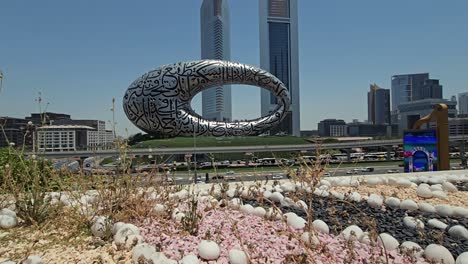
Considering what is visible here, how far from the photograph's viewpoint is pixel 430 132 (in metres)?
12.9

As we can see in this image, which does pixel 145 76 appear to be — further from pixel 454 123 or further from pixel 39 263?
pixel 454 123

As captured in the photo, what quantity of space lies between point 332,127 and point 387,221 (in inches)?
4362

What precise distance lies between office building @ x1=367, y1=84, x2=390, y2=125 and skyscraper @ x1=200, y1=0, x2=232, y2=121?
216 ft

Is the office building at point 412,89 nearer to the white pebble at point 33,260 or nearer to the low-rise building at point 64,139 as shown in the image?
the low-rise building at point 64,139

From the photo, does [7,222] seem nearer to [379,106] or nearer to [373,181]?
[373,181]

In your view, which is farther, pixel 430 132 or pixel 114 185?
pixel 430 132

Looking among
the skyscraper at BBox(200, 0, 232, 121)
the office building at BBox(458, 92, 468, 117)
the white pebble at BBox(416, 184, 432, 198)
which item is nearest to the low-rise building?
the white pebble at BBox(416, 184, 432, 198)

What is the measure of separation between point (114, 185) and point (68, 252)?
88 cm

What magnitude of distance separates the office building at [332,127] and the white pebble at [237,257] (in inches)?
4299

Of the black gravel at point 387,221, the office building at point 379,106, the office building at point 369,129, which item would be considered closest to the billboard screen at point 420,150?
the black gravel at point 387,221

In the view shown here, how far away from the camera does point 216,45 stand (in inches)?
3922

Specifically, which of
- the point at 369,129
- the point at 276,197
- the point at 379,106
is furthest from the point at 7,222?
the point at 379,106

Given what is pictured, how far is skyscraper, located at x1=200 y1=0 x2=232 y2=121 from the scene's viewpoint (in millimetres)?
93500

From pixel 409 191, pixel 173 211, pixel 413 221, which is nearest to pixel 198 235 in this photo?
pixel 173 211
